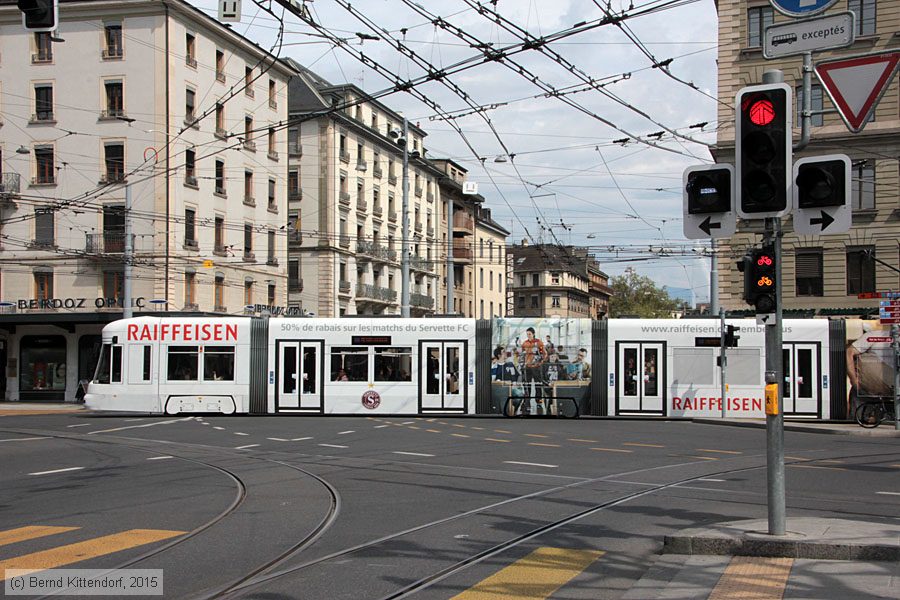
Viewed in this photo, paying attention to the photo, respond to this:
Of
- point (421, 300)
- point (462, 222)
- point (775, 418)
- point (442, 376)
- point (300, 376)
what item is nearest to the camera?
point (775, 418)

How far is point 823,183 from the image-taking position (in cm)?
836

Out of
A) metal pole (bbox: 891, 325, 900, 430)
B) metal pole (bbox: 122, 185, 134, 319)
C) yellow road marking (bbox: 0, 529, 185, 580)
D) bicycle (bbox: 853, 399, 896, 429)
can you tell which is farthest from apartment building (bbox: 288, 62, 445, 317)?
yellow road marking (bbox: 0, 529, 185, 580)

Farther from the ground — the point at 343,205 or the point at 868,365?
the point at 343,205

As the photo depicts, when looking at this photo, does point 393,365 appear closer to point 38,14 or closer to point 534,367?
point 534,367

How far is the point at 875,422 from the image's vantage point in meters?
25.5

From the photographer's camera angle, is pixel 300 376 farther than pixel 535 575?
Yes

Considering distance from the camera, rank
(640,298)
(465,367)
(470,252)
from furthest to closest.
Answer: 1. (640,298)
2. (470,252)
3. (465,367)

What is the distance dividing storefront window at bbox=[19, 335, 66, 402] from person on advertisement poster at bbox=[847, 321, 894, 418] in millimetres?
34655

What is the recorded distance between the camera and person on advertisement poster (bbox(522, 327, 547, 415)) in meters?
29.0

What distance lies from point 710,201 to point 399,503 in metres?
5.50

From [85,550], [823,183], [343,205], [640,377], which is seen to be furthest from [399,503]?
[343,205]

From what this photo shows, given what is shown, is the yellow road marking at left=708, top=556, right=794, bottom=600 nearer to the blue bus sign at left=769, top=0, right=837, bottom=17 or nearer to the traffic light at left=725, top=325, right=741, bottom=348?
the blue bus sign at left=769, top=0, right=837, bottom=17

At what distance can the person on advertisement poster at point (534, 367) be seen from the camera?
29.0m

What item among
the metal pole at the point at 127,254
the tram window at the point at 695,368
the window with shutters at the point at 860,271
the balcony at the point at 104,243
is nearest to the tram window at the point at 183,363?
the metal pole at the point at 127,254
